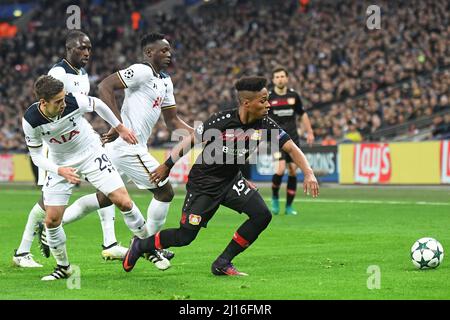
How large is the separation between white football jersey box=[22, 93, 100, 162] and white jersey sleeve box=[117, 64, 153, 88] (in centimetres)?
124

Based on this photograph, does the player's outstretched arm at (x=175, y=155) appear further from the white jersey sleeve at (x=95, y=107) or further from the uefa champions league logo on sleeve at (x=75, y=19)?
the uefa champions league logo on sleeve at (x=75, y=19)

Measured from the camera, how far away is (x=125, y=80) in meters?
11.2

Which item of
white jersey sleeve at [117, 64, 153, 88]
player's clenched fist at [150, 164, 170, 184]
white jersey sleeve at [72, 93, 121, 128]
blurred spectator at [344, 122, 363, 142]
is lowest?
blurred spectator at [344, 122, 363, 142]

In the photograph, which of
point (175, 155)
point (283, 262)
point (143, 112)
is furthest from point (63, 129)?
point (283, 262)

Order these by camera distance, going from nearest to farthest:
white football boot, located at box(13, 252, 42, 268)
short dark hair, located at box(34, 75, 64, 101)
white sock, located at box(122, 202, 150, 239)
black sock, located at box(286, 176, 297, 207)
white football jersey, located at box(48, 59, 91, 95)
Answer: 1. short dark hair, located at box(34, 75, 64, 101)
2. white sock, located at box(122, 202, 150, 239)
3. white football boot, located at box(13, 252, 42, 268)
4. white football jersey, located at box(48, 59, 91, 95)
5. black sock, located at box(286, 176, 297, 207)

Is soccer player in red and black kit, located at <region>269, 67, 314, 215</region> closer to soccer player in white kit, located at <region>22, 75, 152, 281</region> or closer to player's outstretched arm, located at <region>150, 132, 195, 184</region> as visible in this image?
soccer player in white kit, located at <region>22, 75, 152, 281</region>

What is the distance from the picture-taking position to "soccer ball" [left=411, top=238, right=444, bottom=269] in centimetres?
988

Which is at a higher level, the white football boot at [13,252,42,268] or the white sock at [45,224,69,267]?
the white sock at [45,224,69,267]

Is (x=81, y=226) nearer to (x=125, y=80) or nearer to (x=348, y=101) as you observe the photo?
(x=125, y=80)

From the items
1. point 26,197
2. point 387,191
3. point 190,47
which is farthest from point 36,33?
point 387,191

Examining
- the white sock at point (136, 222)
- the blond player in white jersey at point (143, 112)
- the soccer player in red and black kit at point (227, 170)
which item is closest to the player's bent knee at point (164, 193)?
the blond player in white jersey at point (143, 112)

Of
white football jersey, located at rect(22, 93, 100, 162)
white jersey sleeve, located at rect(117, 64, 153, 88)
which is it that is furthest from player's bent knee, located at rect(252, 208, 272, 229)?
white jersey sleeve, located at rect(117, 64, 153, 88)

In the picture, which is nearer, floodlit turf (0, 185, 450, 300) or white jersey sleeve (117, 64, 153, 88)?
floodlit turf (0, 185, 450, 300)

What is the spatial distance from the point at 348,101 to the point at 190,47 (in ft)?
44.5
